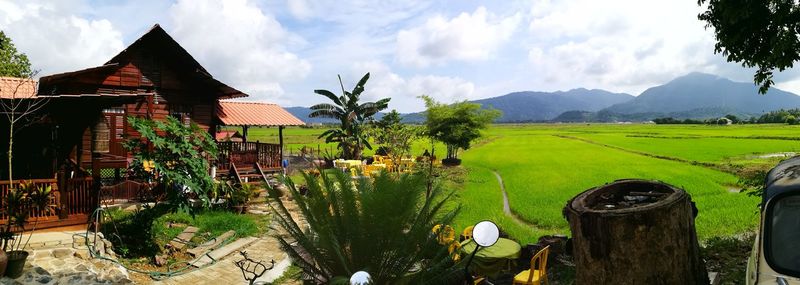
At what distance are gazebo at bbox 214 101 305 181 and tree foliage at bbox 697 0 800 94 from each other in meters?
15.2

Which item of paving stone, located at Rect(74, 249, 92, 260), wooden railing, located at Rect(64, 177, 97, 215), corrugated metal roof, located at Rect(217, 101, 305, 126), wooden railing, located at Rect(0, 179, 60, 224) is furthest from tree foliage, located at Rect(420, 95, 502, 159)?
paving stone, located at Rect(74, 249, 92, 260)

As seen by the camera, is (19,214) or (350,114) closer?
(19,214)

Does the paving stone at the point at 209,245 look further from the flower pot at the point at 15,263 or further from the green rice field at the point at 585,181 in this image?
the green rice field at the point at 585,181

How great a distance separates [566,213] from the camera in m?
5.39

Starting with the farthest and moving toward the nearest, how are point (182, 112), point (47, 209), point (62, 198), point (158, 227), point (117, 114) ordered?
point (182, 112), point (117, 114), point (158, 227), point (62, 198), point (47, 209)

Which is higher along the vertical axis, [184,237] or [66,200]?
[66,200]

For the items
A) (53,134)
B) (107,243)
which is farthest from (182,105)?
(107,243)

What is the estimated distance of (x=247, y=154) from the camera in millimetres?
18484

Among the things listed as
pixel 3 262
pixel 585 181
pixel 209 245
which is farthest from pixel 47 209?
pixel 585 181

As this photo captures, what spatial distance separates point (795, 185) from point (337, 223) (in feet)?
13.9

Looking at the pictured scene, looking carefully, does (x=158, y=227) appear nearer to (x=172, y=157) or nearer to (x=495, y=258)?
(x=172, y=157)

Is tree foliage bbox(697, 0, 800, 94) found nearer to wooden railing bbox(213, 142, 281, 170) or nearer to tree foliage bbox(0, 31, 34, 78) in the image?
wooden railing bbox(213, 142, 281, 170)

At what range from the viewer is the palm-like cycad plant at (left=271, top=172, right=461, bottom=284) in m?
4.39

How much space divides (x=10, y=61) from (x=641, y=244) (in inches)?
1297
